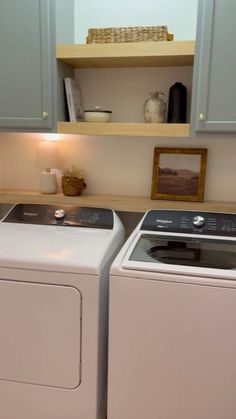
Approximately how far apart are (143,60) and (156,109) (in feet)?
0.90

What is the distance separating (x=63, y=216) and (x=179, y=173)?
752 millimetres

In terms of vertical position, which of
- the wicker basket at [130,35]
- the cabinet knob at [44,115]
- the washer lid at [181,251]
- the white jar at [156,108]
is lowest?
the washer lid at [181,251]

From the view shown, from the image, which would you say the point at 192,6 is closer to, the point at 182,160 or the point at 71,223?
the point at 182,160

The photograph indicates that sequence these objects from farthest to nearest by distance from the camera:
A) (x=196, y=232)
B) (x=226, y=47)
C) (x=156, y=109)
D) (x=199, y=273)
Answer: (x=156, y=109)
(x=196, y=232)
(x=226, y=47)
(x=199, y=273)

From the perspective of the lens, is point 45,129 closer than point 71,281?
No

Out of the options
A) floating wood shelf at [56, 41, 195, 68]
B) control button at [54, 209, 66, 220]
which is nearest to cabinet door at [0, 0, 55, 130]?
floating wood shelf at [56, 41, 195, 68]

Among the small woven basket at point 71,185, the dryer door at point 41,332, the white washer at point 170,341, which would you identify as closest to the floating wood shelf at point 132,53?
the small woven basket at point 71,185

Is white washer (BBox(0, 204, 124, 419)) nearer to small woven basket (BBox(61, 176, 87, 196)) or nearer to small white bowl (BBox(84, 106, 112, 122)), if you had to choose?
small woven basket (BBox(61, 176, 87, 196))

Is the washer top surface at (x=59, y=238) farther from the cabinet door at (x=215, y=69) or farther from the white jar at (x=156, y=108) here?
the cabinet door at (x=215, y=69)

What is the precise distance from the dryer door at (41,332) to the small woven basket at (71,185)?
0.85 metres

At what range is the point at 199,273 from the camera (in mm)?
1304

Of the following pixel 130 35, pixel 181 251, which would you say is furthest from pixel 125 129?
pixel 181 251

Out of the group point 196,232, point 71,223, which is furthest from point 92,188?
point 196,232

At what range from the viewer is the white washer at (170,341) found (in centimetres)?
129
